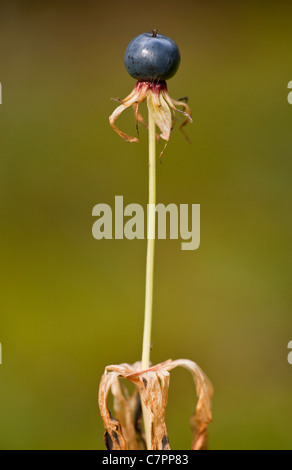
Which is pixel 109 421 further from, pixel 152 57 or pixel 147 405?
pixel 152 57

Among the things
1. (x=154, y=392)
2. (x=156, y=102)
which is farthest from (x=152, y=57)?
(x=154, y=392)

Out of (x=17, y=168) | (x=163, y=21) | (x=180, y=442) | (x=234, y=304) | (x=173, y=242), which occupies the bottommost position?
(x=180, y=442)

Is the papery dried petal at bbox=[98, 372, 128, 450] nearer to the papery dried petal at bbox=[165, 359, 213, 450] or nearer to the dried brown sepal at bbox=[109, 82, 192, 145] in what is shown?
the papery dried petal at bbox=[165, 359, 213, 450]

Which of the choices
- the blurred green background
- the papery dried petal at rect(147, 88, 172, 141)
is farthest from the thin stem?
the blurred green background

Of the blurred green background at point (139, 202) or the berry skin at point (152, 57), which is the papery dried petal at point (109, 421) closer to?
the berry skin at point (152, 57)

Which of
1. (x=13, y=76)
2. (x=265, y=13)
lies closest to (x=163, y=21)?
(x=265, y=13)

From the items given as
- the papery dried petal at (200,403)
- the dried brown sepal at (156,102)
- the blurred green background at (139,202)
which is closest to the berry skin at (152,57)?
the dried brown sepal at (156,102)

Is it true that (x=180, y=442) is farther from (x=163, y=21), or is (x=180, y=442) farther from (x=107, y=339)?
(x=163, y=21)
